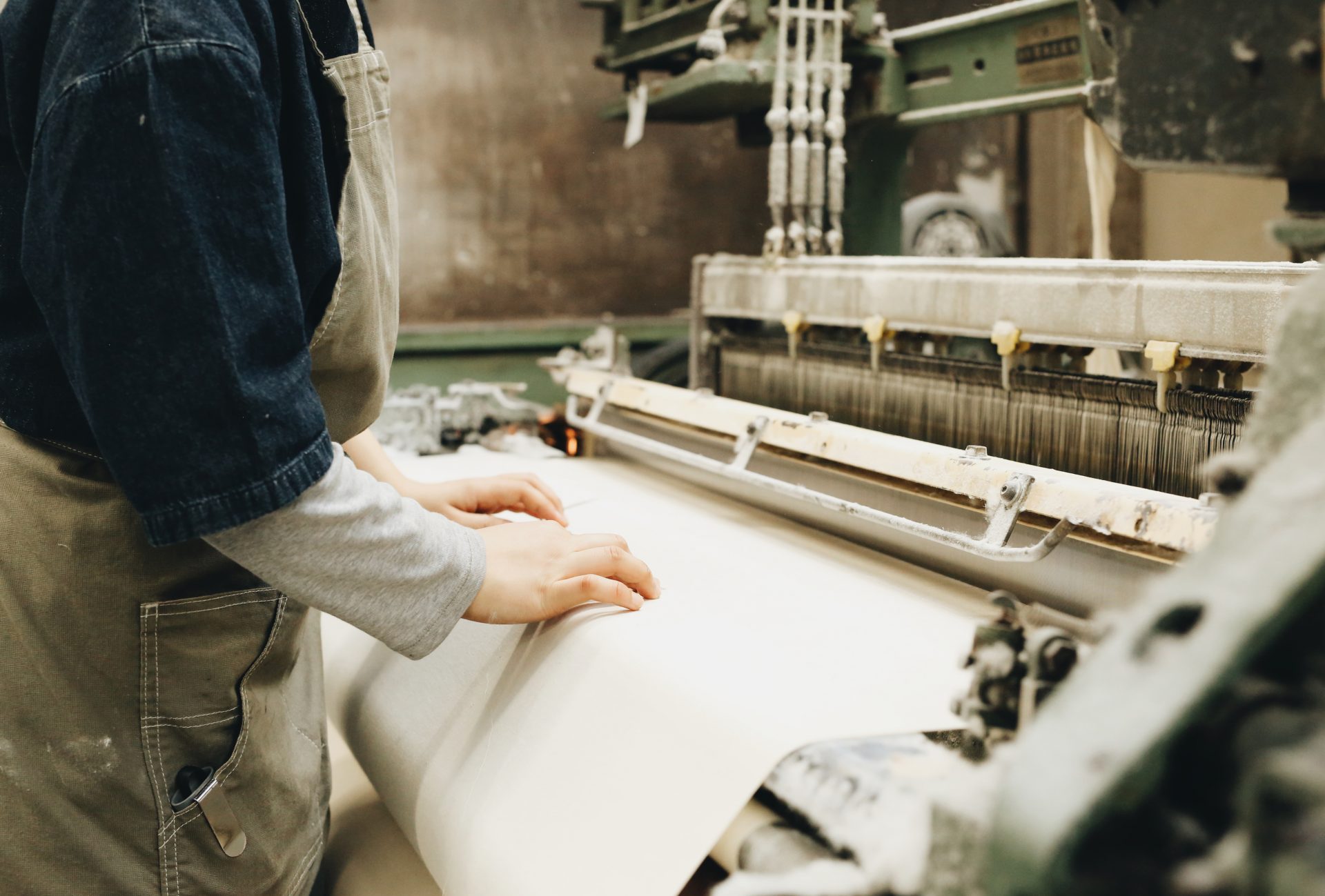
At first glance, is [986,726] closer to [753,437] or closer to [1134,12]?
[1134,12]

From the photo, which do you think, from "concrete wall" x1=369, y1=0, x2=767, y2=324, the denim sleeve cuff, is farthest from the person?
"concrete wall" x1=369, y1=0, x2=767, y2=324

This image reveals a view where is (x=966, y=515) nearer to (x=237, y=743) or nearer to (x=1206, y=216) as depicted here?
(x=237, y=743)

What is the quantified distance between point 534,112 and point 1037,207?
2.08 metres

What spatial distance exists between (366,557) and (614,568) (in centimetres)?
27

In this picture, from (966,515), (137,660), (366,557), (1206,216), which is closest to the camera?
(366,557)

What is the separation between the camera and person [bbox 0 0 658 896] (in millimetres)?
695

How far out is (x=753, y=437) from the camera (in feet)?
4.52

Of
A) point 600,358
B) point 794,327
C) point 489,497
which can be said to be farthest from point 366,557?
point 600,358

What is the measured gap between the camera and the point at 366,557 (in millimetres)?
808

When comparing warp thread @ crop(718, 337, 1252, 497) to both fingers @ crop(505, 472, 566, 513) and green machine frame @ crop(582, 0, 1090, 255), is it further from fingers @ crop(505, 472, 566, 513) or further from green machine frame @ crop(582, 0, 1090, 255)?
green machine frame @ crop(582, 0, 1090, 255)

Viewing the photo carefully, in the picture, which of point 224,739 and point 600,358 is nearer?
point 224,739

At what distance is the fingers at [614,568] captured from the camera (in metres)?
0.97

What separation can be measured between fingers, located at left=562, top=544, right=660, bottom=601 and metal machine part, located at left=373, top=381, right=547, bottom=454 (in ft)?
3.41

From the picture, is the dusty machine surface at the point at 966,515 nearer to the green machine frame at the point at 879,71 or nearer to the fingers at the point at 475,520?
the green machine frame at the point at 879,71
